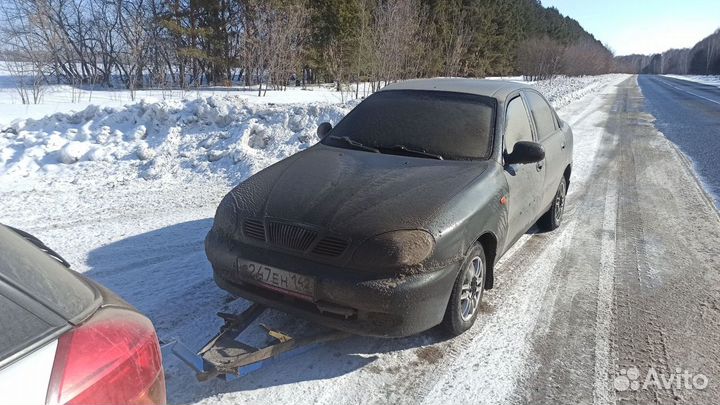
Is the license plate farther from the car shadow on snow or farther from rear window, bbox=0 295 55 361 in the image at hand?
rear window, bbox=0 295 55 361

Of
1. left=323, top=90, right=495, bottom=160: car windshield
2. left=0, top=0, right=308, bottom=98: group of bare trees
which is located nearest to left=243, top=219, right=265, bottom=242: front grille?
left=323, top=90, right=495, bottom=160: car windshield

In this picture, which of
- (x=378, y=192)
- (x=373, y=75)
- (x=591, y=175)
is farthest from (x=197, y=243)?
(x=373, y=75)

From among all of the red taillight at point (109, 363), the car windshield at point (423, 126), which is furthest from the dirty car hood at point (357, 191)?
the red taillight at point (109, 363)

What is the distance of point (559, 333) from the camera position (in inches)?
124

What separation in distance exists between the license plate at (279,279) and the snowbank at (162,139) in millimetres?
4372

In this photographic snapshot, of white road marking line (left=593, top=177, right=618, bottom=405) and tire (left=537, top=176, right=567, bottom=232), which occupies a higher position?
tire (left=537, top=176, right=567, bottom=232)

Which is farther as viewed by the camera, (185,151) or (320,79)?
(320,79)

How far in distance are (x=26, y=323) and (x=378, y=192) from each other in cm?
203

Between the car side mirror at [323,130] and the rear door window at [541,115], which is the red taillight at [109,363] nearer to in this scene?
the car side mirror at [323,130]

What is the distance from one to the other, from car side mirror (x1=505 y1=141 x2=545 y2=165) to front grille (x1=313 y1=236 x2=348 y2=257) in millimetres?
1676

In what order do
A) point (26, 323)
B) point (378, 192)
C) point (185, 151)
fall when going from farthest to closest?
point (185, 151), point (378, 192), point (26, 323)

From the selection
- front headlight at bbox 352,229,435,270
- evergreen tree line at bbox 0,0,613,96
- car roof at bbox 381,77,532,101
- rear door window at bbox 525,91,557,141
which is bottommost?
front headlight at bbox 352,229,435,270

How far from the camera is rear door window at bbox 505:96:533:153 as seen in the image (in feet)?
12.3

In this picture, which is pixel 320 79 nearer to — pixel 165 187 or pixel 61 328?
pixel 165 187
